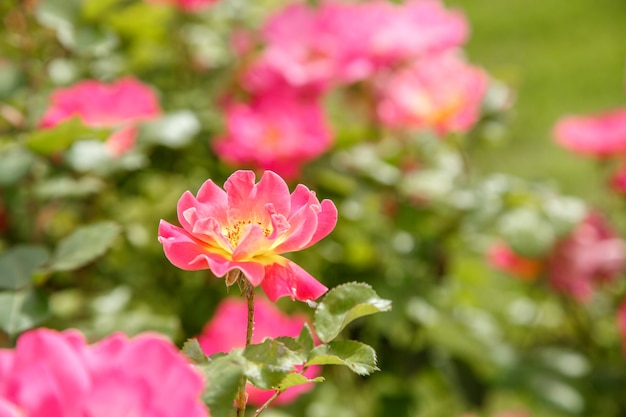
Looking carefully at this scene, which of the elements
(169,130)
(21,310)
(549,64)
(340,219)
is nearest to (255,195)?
(21,310)

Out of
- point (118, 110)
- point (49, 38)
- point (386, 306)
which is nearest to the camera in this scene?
point (386, 306)

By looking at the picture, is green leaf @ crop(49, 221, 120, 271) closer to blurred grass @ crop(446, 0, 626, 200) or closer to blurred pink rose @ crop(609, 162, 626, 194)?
blurred pink rose @ crop(609, 162, 626, 194)

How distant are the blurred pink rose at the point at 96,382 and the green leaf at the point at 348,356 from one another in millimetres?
93

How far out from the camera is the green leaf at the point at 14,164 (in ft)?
2.69

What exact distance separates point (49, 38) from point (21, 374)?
33.3 inches

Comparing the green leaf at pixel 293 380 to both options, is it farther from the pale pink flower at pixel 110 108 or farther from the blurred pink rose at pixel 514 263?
the blurred pink rose at pixel 514 263

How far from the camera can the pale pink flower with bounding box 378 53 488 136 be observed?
1.19 meters

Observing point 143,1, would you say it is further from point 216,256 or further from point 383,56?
point 216,256

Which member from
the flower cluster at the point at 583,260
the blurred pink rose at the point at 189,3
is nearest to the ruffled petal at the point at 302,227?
the blurred pink rose at the point at 189,3

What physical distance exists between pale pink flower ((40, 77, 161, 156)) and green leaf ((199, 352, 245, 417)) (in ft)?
1.88

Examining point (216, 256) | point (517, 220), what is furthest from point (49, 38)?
point (216, 256)

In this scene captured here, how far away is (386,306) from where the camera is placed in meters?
0.46

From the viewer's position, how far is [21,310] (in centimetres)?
66

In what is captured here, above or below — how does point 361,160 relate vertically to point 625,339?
above
